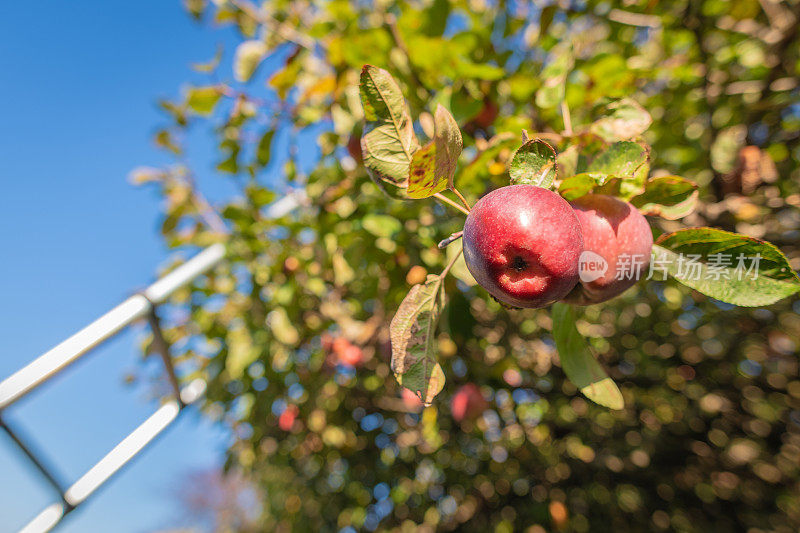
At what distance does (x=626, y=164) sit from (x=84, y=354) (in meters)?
1.64

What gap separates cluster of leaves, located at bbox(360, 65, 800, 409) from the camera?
651 millimetres

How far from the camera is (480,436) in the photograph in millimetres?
2289

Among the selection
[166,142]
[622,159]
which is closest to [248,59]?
[166,142]

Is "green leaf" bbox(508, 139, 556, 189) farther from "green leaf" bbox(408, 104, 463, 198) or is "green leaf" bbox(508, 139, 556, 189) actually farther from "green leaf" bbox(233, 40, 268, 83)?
"green leaf" bbox(233, 40, 268, 83)

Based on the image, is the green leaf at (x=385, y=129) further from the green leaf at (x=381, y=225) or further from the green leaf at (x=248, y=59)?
the green leaf at (x=248, y=59)

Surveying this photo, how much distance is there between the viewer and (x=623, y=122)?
36.6 inches

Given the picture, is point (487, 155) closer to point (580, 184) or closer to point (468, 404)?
point (580, 184)

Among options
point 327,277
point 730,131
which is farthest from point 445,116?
point 730,131

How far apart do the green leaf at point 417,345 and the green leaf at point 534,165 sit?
0.23m

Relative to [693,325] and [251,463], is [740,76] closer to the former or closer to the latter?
[693,325]

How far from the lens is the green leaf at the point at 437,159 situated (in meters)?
0.59

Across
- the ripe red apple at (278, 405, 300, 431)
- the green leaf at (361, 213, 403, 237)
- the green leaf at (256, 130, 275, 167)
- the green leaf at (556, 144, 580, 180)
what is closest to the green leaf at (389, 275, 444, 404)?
the green leaf at (556, 144, 580, 180)

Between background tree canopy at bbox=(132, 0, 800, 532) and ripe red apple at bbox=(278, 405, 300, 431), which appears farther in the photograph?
ripe red apple at bbox=(278, 405, 300, 431)

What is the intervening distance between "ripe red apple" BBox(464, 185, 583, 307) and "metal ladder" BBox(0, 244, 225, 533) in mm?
1395
